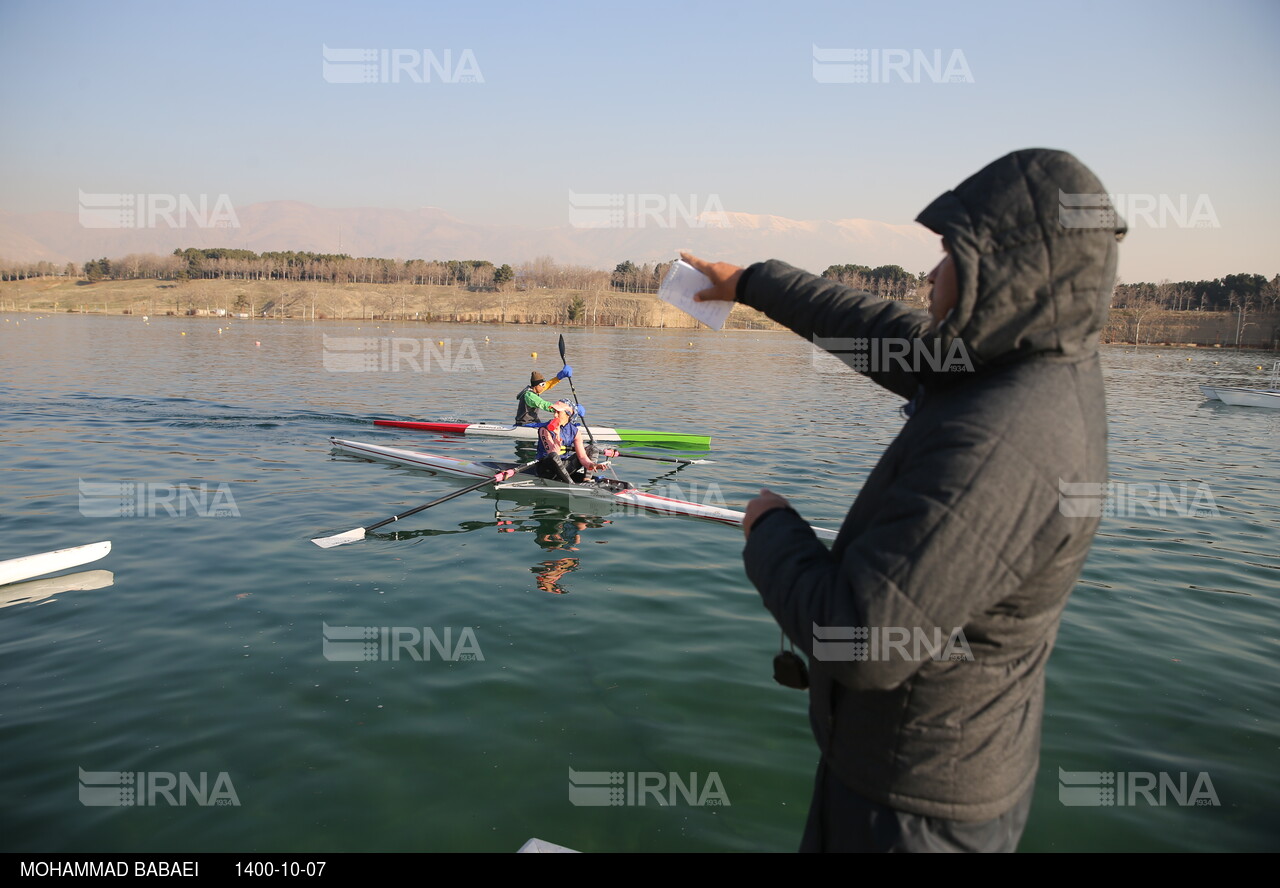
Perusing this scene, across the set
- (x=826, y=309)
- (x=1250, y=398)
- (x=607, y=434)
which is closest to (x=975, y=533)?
(x=826, y=309)

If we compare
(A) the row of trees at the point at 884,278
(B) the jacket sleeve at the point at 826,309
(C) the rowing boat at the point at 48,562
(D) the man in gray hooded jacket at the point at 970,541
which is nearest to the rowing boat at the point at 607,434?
(C) the rowing boat at the point at 48,562

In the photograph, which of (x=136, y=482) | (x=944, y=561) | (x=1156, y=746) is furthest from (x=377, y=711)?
(x=136, y=482)

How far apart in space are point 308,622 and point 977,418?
7.29m

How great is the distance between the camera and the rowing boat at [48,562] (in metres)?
7.99

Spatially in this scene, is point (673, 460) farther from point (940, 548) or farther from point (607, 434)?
point (940, 548)

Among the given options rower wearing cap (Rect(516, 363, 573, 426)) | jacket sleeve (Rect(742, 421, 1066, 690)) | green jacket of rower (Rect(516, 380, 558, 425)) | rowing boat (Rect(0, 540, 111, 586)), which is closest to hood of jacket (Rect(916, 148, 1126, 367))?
jacket sleeve (Rect(742, 421, 1066, 690))

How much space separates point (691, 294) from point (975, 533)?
3.71 feet

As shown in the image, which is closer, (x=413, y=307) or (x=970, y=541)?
(x=970, y=541)

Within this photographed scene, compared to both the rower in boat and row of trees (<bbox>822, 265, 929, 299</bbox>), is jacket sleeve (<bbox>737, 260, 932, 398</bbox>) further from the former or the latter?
row of trees (<bbox>822, 265, 929, 299</bbox>)

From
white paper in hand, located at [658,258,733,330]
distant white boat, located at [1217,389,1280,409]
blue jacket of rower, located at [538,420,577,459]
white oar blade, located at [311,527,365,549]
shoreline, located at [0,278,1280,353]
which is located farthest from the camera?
shoreline, located at [0,278,1280,353]

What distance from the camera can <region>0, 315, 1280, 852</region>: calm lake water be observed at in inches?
186

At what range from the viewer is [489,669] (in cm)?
663

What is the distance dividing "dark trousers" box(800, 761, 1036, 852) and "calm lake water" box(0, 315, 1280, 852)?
2927 millimetres

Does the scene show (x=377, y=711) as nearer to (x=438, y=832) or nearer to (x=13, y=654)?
(x=438, y=832)
